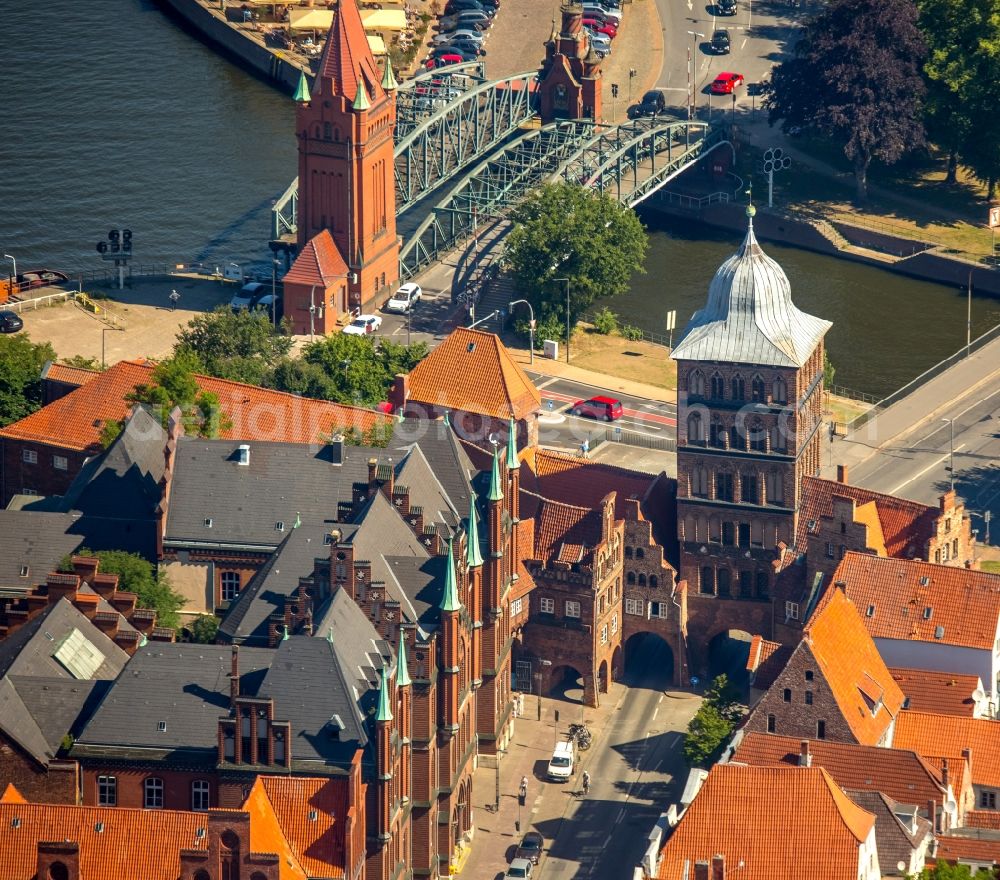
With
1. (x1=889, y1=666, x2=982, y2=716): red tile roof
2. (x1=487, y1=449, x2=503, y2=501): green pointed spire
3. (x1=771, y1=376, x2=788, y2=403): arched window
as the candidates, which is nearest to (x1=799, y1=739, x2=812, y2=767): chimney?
(x1=889, y1=666, x2=982, y2=716): red tile roof

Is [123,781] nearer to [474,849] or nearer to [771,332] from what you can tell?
[474,849]

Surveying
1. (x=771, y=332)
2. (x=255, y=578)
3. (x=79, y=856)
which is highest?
(x=771, y=332)

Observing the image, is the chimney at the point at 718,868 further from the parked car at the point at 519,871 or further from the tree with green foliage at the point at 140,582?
the tree with green foliage at the point at 140,582

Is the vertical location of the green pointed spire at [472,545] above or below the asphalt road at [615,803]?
above

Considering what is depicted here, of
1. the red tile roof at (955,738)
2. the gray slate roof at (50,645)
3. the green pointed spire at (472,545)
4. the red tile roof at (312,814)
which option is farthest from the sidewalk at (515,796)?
the gray slate roof at (50,645)

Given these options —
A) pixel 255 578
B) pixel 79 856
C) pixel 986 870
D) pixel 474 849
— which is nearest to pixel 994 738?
pixel 986 870

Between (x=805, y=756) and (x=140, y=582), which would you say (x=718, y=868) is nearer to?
(x=805, y=756)

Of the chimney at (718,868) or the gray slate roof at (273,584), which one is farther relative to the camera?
the gray slate roof at (273,584)
